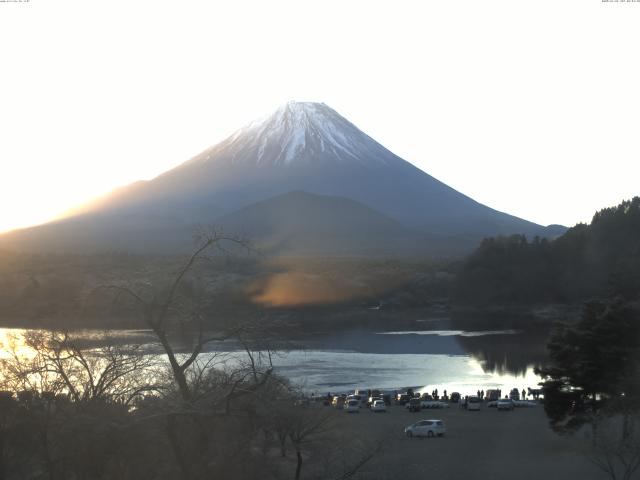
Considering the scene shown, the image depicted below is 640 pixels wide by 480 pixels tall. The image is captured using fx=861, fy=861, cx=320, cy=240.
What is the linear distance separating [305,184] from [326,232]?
15370mm

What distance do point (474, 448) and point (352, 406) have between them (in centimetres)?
445

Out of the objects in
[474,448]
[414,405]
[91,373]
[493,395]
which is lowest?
[474,448]

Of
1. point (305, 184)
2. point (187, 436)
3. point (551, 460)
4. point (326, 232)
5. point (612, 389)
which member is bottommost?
point (551, 460)

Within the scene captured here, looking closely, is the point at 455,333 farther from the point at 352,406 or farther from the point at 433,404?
the point at 352,406

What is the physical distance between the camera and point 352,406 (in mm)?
19031

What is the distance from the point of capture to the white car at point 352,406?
1861cm

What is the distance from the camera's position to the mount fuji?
9681cm

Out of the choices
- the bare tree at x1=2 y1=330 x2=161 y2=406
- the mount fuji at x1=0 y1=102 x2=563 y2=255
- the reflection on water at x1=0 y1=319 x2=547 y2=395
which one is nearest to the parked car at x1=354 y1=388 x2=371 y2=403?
the reflection on water at x1=0 y1=319 x2=547 y2=395

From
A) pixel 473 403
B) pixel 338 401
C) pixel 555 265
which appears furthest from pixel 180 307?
pixel 555 265

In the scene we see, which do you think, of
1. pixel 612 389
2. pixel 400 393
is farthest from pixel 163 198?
pixel 612 389

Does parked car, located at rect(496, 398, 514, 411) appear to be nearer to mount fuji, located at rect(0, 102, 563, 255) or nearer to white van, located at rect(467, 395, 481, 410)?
white van, located at rect(467, 395, 481, 410)

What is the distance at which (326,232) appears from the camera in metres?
108

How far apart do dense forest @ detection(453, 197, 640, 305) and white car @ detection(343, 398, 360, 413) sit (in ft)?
115

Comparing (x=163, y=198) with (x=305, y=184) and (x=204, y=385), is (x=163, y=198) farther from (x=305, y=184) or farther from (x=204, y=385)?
(x=204, y=385)
